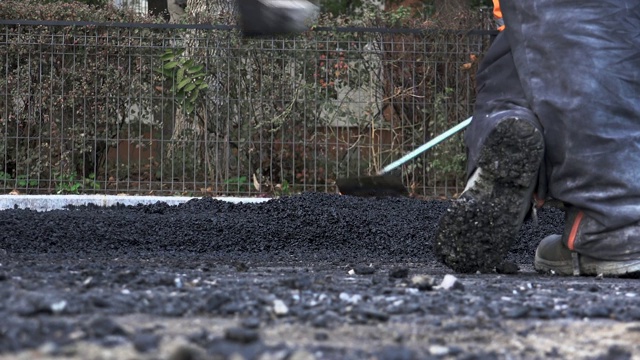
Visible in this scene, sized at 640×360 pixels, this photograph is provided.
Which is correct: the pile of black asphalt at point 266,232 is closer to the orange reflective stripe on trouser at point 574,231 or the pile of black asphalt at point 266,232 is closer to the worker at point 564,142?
the orange reflective stripe on trouser at point 574,231

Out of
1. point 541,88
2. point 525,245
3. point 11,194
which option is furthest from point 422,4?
point 541,88

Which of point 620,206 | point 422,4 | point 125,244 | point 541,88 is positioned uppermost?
point 422,4

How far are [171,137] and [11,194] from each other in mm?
1530

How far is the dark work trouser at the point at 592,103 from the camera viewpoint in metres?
4.03

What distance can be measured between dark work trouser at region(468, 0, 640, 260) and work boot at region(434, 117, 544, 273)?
0.53ft

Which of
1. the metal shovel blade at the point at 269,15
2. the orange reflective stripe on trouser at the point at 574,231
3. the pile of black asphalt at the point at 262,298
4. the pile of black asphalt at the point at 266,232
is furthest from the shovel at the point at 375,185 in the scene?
→ the metal shovel blade at the point at 269,15

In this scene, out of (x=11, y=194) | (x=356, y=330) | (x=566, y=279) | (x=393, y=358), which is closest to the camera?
(x=393, y=358)

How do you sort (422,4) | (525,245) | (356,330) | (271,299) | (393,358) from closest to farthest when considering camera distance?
(393,358)
(356,330)
(271,299)
(525,245)
(422,4)

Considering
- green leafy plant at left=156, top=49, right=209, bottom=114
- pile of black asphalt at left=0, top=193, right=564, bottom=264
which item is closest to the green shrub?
green leafy plant at left=156, top=49, right=209, bottom=114

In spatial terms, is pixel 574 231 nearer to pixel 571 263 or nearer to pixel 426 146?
pixel 571 263

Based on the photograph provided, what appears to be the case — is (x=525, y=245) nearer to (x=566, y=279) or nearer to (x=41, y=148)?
(x=566, y=279)

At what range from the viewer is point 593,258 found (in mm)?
4254

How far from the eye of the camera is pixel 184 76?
9.56 meters

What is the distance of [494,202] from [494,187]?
0.20 feet
